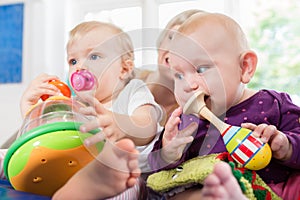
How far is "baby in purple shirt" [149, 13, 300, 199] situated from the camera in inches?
29.3

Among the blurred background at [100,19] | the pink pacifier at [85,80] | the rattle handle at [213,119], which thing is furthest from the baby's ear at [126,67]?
the blurred background at [100,19]

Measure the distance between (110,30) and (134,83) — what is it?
0.23 metres

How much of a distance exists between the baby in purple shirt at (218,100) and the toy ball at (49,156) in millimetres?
163

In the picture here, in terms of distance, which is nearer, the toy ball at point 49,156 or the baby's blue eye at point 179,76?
the toy ball at point 49,156

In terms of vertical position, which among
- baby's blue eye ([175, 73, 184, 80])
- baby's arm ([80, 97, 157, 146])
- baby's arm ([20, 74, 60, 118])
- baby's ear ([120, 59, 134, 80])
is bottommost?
baby's arm ([80, 97, 157, 146])

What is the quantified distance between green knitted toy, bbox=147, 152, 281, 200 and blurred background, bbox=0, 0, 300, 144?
874mm

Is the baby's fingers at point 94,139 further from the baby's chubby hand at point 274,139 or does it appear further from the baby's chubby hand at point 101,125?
the baby's chubby hand at point 274,139

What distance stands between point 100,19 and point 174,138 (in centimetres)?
116

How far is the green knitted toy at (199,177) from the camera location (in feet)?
2.12

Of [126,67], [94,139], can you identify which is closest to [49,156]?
[94,139]

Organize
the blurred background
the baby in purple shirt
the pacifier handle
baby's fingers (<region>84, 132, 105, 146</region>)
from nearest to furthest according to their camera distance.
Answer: baby's fingers (<region>84, 132, 105, 146</region>) → the baby in purple shirt → the pacifier handle → the blurred background

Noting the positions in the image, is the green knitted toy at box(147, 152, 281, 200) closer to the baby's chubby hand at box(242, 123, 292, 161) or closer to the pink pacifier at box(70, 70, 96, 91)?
the baby's chubby hand at box(242, 123, 292, 161)

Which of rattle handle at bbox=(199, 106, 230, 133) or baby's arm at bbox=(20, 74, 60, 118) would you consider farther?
baby's arm at bbox=(20, 74, 60, 118)

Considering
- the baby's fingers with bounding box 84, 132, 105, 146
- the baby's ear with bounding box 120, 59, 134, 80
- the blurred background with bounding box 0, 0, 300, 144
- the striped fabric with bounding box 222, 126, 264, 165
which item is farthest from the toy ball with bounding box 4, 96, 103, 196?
the blurred background with bounding box 0, 0, 300, 144
